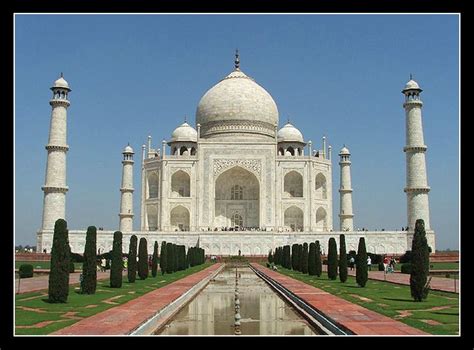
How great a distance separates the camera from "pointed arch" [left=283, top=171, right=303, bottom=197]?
33.2 meters

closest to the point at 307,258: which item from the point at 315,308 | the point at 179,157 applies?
the point at 315,308

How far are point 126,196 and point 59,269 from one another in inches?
953

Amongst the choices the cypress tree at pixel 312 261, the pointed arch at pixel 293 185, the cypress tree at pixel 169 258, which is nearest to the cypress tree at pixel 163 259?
the cypress tree at pixel 169 258

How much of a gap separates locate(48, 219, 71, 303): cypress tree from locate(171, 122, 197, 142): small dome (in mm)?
26160

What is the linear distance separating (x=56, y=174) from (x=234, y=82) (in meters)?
13.7

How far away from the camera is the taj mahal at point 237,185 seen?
2775 centimetres

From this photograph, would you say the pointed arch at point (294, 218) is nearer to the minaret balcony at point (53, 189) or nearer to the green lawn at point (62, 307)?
the minaret balcony at point (53, 189)

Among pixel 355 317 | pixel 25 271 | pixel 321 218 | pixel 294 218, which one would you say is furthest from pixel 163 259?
pixel 321 218

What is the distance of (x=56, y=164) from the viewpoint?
27.5m

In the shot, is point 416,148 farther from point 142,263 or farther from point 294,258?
point 142,263

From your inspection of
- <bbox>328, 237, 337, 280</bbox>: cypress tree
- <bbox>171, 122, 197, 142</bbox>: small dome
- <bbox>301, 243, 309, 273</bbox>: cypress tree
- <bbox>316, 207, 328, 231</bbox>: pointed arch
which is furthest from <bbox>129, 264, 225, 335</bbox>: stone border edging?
<bbox>171, 122, 197, 142</bbox>: small dome

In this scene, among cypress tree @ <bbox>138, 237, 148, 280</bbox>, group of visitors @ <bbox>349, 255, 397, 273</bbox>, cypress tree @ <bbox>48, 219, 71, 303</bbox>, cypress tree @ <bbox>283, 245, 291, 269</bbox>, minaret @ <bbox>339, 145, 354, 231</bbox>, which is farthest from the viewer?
minaret @ <bbox>339, 145, 354, 231</bbox>

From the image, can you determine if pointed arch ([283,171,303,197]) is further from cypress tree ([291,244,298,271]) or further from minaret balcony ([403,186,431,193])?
cypress tree ([291,244,298,271])

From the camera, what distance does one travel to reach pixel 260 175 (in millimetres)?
31922
